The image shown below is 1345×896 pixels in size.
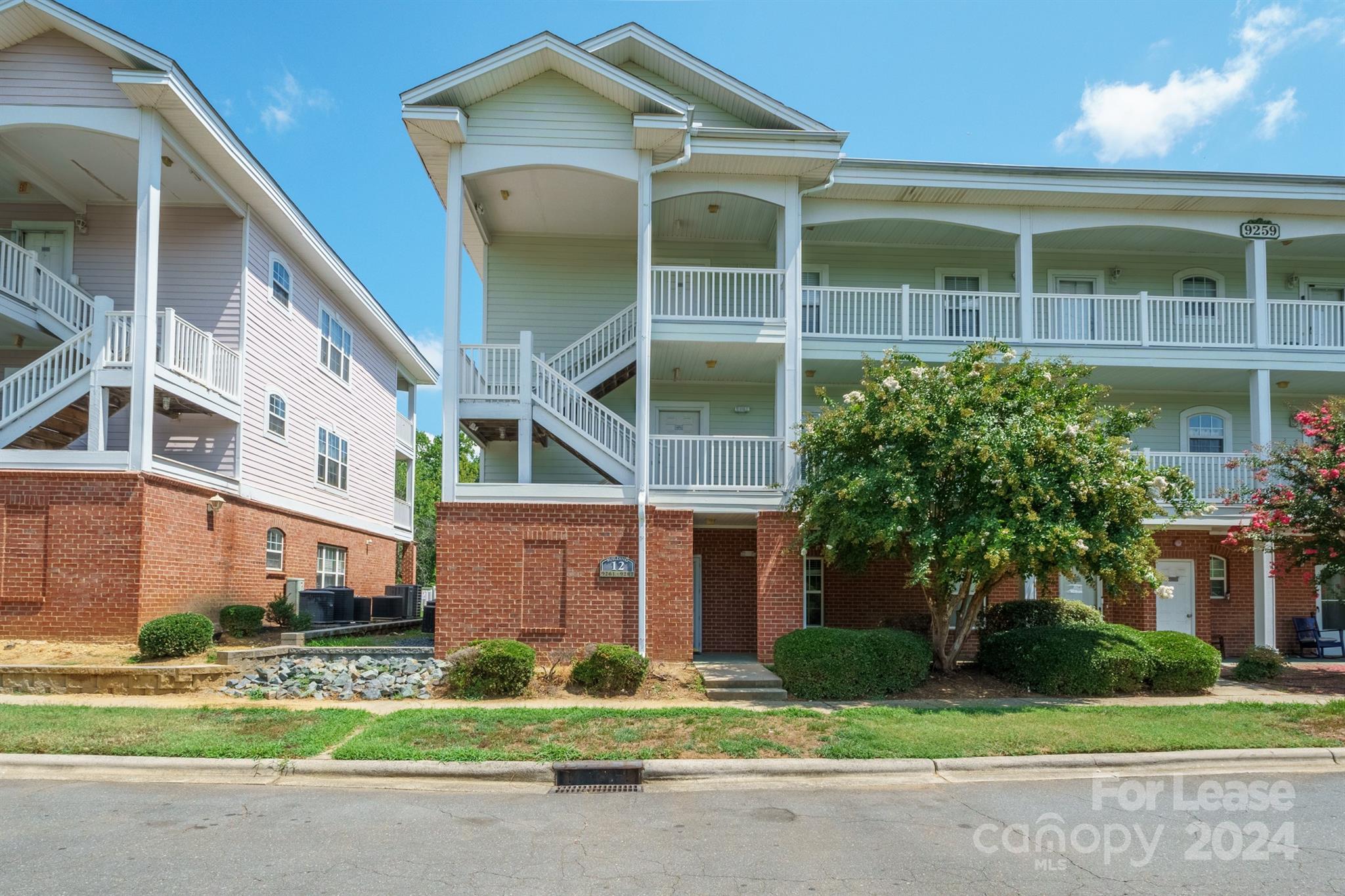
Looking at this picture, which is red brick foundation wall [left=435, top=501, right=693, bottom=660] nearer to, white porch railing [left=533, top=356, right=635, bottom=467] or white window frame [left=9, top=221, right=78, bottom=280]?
white porch railing [left=533, top=356, right=635, bottom=467]

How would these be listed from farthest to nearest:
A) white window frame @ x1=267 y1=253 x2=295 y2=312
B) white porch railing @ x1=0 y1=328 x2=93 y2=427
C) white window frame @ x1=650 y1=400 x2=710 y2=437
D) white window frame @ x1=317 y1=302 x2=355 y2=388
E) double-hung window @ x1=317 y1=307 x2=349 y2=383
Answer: double-hung window @ x1=317 y1=307 x2=349 y2=383
white window frame @ x1=317 y1=302 x2=355 y2=388
white window frame @ x1=267 y1=253 x2=295 y2=312
white window frame @ x1=650 y1=400 x2=710 y2=437
white porch railing @ x1=0 y1=328 x2=93 y2=427

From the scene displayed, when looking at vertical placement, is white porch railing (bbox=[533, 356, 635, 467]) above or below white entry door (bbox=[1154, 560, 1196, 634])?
above

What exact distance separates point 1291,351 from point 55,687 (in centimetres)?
2139

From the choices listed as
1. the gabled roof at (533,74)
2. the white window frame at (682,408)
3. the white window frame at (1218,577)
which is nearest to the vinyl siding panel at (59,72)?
the gabled roof at (533,74)

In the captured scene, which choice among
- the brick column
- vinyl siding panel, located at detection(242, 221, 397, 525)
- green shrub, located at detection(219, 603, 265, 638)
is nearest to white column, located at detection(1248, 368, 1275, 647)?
the brick column

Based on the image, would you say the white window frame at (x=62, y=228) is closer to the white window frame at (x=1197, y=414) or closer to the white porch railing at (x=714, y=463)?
the white porch railing at (x=714, y=463)

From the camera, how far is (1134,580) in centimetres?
1255

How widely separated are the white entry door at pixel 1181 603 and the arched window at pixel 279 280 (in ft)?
64.0

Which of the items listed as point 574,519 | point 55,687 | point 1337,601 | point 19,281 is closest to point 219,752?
point 55,687

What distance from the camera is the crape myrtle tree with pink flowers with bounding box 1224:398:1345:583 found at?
1434 centimetres

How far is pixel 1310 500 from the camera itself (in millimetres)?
14523

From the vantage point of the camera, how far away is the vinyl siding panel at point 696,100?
58.1ft

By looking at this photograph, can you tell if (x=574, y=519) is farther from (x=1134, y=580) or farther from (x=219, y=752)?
(x=1134, y=580)

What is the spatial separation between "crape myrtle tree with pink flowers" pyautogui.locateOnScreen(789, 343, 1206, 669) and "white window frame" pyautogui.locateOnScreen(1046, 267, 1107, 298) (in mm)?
6809
